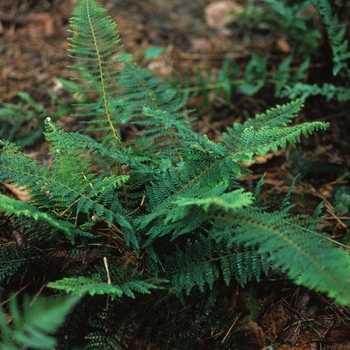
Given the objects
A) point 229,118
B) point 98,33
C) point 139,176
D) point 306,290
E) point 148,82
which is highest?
point 98,33

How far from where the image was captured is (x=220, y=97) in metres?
3.65

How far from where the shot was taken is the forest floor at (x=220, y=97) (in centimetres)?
206

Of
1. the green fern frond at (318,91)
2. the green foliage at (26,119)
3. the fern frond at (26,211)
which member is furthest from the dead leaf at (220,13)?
the fern frond at (26,211)

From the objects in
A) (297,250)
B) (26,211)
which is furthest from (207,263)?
(26,211)

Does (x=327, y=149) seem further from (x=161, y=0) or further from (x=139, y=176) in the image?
(x=161, y=0)

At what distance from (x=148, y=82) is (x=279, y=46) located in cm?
191

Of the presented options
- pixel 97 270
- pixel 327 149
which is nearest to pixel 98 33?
pixel 97 270

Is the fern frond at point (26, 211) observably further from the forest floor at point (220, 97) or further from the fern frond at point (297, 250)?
the forest floor at point (220, 97)

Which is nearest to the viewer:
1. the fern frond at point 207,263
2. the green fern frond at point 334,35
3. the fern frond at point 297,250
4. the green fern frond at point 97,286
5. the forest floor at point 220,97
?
the fern frond at point 297,250

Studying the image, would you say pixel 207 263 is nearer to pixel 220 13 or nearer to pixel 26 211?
pixel 26 211

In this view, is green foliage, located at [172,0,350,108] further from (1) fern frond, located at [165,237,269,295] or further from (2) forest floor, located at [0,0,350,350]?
(1) fern frond, located at [165,237,269,295]

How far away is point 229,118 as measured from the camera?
11.3 feet

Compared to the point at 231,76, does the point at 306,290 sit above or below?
below

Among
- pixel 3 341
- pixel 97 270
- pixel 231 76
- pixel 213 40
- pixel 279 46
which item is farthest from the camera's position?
pixel 213 40
